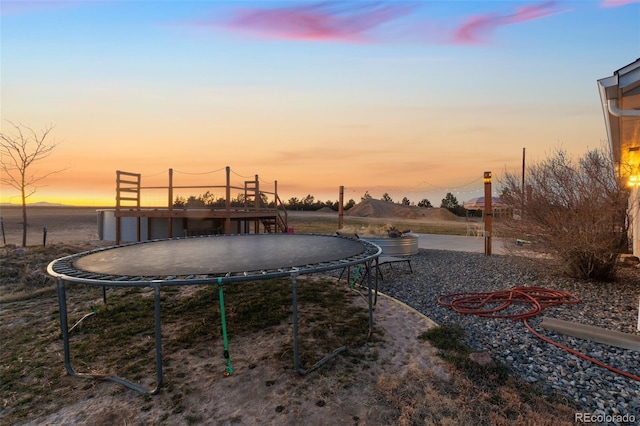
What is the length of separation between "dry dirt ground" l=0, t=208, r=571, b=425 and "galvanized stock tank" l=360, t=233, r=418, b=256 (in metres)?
4.71

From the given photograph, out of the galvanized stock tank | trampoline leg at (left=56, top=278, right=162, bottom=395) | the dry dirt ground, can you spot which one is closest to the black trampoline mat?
trampoline leg at (left=56, top=278, right=162, bottom=395)

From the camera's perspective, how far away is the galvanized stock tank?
744 cm

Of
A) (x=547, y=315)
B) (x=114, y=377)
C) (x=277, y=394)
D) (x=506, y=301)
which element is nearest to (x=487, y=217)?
(x=506, y=301)

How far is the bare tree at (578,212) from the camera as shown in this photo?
465 cm

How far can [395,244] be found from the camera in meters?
7.47

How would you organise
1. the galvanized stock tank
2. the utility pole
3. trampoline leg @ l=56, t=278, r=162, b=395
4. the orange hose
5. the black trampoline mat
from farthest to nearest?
1. the utility pole
2. the galvanized stock tank
3. the orange hose
4. the black trampoline mat
5. trampoline leg @ l=56, t=278, r=162, b=395

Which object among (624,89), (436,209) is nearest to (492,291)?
(624,89)

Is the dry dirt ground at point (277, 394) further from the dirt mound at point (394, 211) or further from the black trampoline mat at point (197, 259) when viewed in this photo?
the dirt mound at point (394, 211)

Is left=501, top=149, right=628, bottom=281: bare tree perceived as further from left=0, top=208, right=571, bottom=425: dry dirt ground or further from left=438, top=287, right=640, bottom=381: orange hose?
left=0, top=208, right=571, bottom=425: dry dirt ground

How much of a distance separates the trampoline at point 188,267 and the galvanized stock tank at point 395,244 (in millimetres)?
3452

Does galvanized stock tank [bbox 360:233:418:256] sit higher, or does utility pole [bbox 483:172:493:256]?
utility pole [bbox 483:172:493:256]

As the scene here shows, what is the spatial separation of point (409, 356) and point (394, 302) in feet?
5.03

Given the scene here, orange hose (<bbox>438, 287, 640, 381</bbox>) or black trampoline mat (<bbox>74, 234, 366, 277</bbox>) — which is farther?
orange hose (<bbox>438, 287, 640, 381</bbox>)

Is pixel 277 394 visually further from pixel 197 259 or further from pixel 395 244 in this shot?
pixel 395 244
